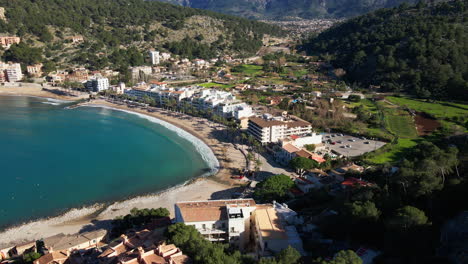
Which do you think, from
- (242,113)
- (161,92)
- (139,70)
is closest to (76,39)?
(139,70)

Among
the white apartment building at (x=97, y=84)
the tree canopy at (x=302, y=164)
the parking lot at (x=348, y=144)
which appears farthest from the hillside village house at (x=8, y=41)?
the tree canopy at (x=302, y=164)

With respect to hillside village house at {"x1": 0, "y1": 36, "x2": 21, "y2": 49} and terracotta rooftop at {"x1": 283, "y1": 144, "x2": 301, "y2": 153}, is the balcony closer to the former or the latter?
terracotta rooftop at {"x1": 283, "y1": 144, "x2": 301, "y2": 153}

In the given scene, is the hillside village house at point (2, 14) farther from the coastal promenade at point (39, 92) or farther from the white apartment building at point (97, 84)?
the white apartment building at point (97, 84)

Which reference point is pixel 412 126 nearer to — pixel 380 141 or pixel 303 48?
pixel 380 141

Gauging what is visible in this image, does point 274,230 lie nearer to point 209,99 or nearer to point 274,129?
point 274,129

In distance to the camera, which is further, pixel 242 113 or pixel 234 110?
pixel 234 110

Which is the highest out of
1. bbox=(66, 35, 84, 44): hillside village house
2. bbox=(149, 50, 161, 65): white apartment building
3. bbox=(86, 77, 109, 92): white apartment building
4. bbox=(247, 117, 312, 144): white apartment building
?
bbox=(66, 35, 84, 44): hillside village house

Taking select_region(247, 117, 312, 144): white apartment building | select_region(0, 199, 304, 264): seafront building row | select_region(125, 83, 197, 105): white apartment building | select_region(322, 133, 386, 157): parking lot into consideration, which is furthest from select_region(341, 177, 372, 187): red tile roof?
select_region(125, 83, 197, 105): white apartment building
